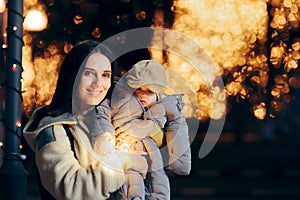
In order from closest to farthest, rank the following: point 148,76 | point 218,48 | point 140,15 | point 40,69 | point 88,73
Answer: point 148,76 → point 88,73 → point 140,15 → point 40,69 → point 218,48

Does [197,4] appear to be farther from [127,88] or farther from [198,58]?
[127,88]

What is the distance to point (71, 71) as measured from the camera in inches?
124

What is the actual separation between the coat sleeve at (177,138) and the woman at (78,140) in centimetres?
12

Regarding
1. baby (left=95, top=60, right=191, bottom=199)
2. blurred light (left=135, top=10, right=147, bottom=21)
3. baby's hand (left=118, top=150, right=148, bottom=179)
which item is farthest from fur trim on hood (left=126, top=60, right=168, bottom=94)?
blurred light (left=135, top=10, right=147, bottom=21)

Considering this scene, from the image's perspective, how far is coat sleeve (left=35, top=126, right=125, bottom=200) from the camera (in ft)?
9.80

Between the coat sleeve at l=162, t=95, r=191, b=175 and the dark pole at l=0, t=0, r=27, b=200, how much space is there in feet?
3.79

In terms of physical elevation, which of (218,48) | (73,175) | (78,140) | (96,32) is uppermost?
(96,32)

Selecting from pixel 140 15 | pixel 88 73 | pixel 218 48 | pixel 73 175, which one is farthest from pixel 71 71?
pixel 218 48

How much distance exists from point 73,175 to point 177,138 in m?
0.40

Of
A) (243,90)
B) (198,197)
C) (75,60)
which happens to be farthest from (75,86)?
(198,197)

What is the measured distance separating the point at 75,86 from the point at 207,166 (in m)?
13.7

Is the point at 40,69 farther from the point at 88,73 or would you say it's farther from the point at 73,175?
the point at 73,175

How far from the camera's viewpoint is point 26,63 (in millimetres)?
11516

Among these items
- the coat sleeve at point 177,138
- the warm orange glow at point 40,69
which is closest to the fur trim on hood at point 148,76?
the coat sleeve at point 177,138
